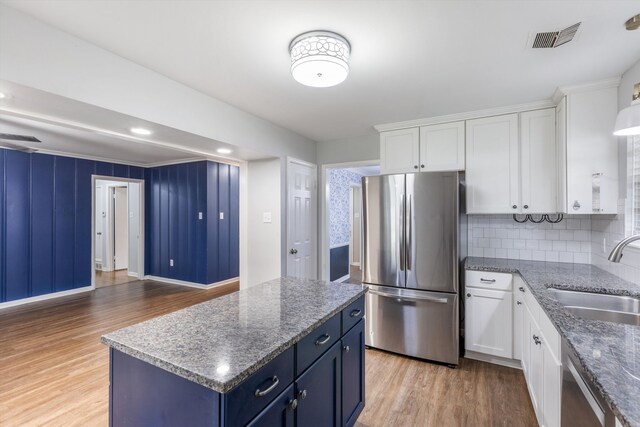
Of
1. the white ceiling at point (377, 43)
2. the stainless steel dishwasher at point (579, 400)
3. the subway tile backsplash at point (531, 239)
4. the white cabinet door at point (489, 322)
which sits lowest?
the white cabinet door at point (489, 322)

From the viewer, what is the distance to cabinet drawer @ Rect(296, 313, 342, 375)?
1.28 metres

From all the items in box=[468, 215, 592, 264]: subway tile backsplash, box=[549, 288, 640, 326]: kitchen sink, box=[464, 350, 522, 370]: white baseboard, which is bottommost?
box=[464, 350, 522, 370]: white baseboard

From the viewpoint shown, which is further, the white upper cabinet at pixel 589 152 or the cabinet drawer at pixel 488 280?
the cabinet drawer at pixel 488 280

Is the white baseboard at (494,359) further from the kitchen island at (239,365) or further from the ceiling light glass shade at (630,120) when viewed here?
the ceiling light glass shade at (630,120)

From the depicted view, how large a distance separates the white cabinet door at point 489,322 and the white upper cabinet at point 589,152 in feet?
3.09

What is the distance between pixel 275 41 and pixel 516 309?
2749 mm

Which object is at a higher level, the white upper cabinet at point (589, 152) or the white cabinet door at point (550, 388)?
the white upper cabinet at point (589, 152)

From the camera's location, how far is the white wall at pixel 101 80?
1513 mm

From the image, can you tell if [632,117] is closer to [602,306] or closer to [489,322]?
[602,306]

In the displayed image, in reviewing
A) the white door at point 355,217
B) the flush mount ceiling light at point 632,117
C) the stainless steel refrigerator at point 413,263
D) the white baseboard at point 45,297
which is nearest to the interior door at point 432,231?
the stainless steel refrigerator at point 413,263

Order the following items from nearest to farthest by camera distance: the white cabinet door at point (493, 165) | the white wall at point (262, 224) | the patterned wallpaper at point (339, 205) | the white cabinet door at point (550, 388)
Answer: the white cabinet door at point (550, 388) → the white cabinet door at point (493, 165) → the white wall at point (262, 224) → the patterned wallpaper at point (339, 205)

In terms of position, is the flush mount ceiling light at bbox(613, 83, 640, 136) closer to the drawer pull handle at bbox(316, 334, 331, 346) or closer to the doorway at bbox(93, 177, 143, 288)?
the drawer pull handle at bbox(316, 334, 331, 346)

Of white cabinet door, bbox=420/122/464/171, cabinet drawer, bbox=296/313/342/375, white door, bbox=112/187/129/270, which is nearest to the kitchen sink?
cabinet drawer, bbox=296/313/342/375

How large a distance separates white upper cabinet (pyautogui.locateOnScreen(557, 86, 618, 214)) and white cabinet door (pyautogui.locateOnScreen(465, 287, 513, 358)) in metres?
0.94
